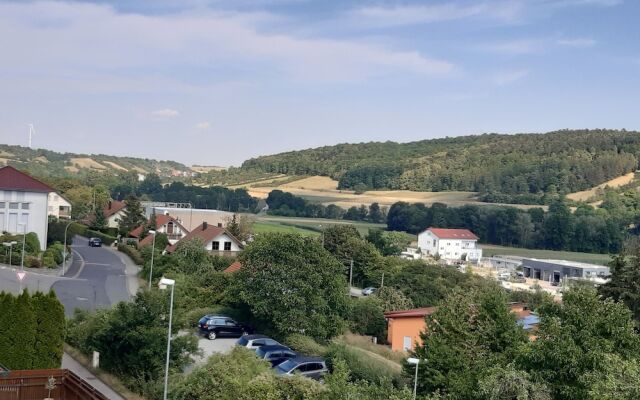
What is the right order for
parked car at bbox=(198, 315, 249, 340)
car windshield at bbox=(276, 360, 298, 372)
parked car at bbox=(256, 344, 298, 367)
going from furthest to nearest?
parked car at bbox=(198, 315, 249, 340)
parked car at bbox=(256, 344, 298, 367)
car windshield at bbox=(276, 360, 298, 372)

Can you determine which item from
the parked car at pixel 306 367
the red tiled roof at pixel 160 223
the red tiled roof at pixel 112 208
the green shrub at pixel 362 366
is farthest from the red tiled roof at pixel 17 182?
the parked car at pixel 306 367

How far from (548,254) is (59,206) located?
6948cm

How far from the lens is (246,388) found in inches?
633

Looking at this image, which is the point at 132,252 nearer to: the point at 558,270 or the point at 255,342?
the point at 255,342

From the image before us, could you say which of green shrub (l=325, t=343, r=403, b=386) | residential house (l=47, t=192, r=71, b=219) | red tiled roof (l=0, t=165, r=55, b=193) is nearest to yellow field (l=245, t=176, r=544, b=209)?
residential house (l=47, t=192, r=71, b=219)

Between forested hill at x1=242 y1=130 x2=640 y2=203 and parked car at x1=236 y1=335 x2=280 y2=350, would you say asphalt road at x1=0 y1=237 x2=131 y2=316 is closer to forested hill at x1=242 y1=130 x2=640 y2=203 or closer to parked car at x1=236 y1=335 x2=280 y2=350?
parked car at x1=236 y1=335 x2=280 y2=350

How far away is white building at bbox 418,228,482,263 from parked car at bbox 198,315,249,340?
2650 inches

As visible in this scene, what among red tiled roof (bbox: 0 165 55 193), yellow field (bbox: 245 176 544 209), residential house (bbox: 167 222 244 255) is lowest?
residential house (bbox: 167 222 244 255)

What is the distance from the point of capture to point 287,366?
24625 millimetres

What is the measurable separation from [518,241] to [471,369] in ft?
318

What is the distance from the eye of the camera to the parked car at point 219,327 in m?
31.9

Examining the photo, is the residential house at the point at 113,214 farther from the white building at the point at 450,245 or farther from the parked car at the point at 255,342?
the parked car at the point at 255,342

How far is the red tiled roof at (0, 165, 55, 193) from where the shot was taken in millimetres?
52938

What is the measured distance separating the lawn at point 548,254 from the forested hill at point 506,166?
111 ft
